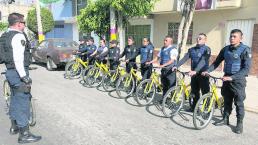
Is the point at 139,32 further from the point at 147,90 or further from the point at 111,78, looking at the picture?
the point at 147,90

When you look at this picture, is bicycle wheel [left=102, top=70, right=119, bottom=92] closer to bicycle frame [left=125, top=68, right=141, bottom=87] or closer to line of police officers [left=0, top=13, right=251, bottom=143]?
bicycle frame [left=125, top=68, right=141, bottom=87]

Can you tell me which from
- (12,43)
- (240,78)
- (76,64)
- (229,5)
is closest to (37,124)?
(12,43)

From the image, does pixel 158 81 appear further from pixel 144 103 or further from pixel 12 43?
pixel 12 43

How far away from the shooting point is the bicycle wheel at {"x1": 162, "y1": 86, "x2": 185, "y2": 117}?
624cm

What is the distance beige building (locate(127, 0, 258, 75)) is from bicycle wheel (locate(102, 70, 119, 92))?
20.3ft

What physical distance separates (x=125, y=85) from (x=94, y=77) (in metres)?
1.81

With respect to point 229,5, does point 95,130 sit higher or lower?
lower

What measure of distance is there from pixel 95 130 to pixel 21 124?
1.30m

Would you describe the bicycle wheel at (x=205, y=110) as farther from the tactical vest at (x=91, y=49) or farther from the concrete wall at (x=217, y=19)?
the concrete wall at (x=217, y=19)

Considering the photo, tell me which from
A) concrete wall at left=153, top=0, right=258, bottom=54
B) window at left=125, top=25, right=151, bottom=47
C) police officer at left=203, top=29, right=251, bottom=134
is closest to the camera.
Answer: police officer at left=203, top=29, right=251, bottom=134

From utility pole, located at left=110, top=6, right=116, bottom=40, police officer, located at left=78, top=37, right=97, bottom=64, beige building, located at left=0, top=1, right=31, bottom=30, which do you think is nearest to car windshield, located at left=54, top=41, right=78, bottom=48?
utility pole, located at left=110, top=6, right=116, bottom=40

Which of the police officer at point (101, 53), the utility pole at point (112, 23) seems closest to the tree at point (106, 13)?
the utility pole at point (112, 23)

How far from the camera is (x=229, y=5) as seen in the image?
12.2 metres

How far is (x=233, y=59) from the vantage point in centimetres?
532
